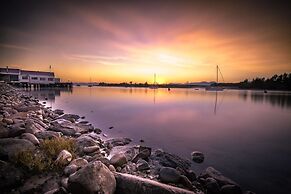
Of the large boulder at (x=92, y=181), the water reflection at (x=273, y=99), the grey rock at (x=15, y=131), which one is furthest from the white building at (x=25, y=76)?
the water reflection at (x=273, y=99)

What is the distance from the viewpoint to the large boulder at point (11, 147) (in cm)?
577

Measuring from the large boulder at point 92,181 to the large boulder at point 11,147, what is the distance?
9.08 ft

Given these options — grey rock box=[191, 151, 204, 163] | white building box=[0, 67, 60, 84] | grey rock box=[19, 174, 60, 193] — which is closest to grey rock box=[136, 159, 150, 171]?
grey rock box=[19, 174, 60, 193]

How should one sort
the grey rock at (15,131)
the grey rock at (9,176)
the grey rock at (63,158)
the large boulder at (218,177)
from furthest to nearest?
the grey rock at (15,131) < the large boulder at (218,177) < the grey rock at (63,158) < the grey rock at (9,176)

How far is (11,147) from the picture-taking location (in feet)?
20.1

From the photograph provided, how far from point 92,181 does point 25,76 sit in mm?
88865

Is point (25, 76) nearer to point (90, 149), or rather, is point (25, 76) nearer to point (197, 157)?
point (90, 149)

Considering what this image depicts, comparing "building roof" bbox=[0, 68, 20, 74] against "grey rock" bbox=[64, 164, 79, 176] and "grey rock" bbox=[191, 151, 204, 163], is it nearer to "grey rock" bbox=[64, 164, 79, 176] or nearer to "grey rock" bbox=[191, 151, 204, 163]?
"grey rock" bbox=[64, 164, 79, 176]

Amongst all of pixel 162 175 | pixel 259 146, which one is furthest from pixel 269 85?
pixel 162 175

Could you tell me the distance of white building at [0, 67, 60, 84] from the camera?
234 ft

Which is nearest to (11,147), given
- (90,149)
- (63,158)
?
(63,158)

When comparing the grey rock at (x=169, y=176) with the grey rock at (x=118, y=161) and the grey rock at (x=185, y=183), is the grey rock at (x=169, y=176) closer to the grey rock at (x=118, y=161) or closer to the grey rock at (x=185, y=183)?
the grey rock at (x=185, y=183)

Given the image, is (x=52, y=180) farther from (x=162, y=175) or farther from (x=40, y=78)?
(x=40, y=78)

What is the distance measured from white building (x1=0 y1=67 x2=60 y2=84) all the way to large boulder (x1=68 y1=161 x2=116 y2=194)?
276ft
